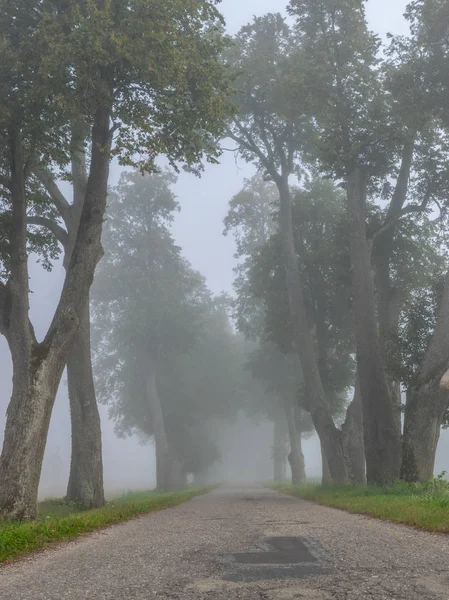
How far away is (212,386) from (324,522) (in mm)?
31537

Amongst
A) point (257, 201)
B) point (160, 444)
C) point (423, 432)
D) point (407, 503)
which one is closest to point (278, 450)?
point (160, 444)

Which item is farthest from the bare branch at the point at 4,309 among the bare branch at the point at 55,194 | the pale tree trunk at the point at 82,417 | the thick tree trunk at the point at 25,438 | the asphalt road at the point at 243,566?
the asphalt road at the point at 243,566

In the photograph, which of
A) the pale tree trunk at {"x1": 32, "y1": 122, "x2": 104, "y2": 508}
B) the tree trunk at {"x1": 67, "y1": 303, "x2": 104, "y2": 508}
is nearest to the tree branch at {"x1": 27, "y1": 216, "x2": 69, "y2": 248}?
the pale tree trunk at {"x1": 32, "y1": 122, "x2": 104, "y2": 508}

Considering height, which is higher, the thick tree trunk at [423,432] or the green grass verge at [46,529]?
the thick tree trunk at [423,432]

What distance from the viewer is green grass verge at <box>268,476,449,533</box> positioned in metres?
8.01

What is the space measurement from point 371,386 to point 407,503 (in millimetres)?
6842

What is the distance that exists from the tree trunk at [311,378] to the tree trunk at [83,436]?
8.55 metres

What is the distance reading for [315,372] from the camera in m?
20.4

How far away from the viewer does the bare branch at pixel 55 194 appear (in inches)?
608

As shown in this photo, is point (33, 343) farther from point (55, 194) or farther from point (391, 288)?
point (391, 288)

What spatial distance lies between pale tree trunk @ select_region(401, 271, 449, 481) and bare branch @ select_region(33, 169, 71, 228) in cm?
1097

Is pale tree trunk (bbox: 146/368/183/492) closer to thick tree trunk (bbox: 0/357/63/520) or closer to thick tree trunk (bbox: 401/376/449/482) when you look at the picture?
thick tree trunk (bbox: 401/376/449/482)

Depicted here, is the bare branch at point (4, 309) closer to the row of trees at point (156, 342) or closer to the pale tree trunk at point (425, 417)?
the pale tree trunk at point (425, 417)

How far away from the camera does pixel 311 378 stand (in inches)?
802
